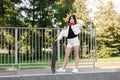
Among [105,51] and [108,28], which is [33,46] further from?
[108,28]

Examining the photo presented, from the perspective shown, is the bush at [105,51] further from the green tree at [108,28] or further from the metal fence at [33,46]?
the metal fence at [33,46]

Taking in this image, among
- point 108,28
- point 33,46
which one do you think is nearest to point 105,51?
point 108,28

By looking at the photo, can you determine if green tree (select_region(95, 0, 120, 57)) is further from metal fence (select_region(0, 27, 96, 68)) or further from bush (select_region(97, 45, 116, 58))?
metal fence (select_region(0, 27, 96, 68))

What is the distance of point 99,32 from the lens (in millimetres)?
21391

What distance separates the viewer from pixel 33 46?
9422mm

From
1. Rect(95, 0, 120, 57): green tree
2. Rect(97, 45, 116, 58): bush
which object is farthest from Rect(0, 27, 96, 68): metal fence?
Rect(95, 0, 120, 57): green tree

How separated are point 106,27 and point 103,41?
41.5 inches

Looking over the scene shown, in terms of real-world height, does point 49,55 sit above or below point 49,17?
below

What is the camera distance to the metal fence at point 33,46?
909cm

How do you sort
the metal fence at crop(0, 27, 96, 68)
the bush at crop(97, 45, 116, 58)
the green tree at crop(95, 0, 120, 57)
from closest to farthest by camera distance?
the metal fence at crop(0, 27, 96, 68), the bush at crop(97, 45, 116, 58), the green tree at crop(95, 0, 120, 57)

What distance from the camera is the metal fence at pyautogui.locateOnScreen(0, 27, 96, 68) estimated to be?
9094 mm

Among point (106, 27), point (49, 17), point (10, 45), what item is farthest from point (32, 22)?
point (106, 27)

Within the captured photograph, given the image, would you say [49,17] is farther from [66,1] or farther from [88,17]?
[88,17]

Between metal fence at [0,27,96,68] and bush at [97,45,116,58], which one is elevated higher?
metal fence at [0,27,96,68]
